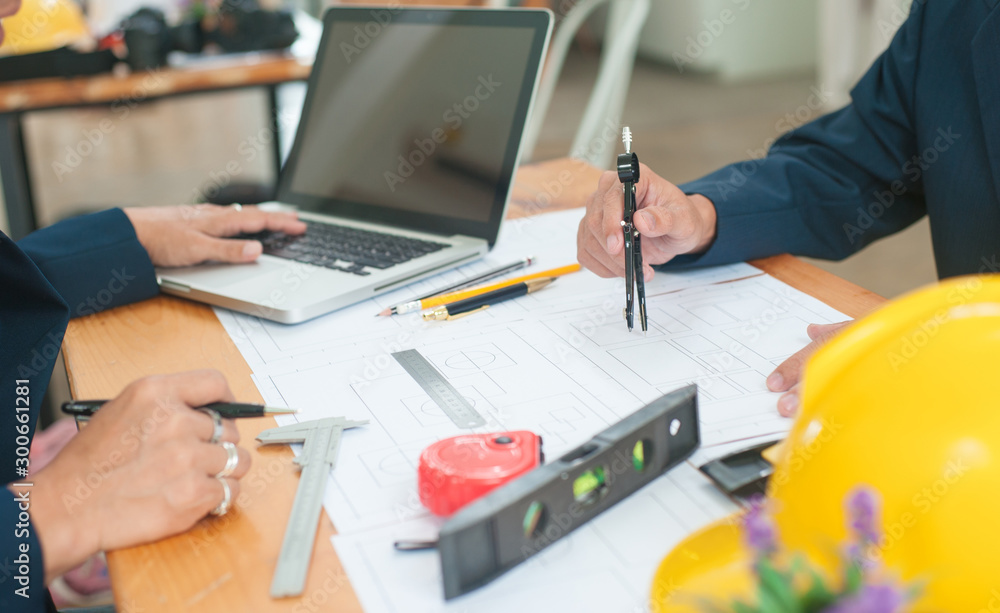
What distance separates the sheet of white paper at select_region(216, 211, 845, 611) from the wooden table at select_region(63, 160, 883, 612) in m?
0.02

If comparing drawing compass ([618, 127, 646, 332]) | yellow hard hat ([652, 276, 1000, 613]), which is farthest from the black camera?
yellow hard hat ([652, 276, 1000, 613])

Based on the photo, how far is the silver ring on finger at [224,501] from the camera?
58cm

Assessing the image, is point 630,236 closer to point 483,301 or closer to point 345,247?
point 483,301

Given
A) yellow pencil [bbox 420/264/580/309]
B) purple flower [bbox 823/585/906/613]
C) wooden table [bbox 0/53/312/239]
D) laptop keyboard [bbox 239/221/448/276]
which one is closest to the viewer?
purple flower [bbox 823/585/906/613]

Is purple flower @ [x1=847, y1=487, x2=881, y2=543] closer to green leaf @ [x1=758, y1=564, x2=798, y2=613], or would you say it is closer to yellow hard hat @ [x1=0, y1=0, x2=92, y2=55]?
green leaf @ [x1=758, y1=564, x2=798, y2=613]

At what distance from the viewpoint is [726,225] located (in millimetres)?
1000

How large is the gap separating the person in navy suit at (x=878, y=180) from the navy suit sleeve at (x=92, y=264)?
0.51m

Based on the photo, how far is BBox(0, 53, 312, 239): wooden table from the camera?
78.7 inches

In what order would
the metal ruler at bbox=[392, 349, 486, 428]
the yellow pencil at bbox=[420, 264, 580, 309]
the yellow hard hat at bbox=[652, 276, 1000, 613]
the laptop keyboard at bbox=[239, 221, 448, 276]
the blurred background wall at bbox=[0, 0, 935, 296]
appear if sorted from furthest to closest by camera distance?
1. the blurred background wall at bbox=[0, 0, 935, 296]
2. the laptop keyboard at bbox=[239, 221, 448, 276]
3. the yellow pencil at bbox=[420, 264, 580, 309]
4. the metal ruler at bbox=[392, 349, 486, 428]
5. the yellow hard hat at bbox=[652, 276, 1000, 613]

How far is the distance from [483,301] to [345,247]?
0.82 ft

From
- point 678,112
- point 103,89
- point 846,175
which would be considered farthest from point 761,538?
point 678,112

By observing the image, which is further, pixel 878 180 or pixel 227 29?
pixel 227 29

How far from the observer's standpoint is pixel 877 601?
279mm

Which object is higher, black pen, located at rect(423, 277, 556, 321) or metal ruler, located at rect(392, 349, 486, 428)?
black pen, located at rect(423, 277, 556, 321)
